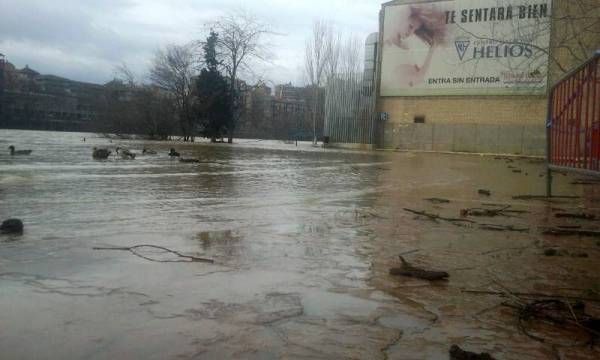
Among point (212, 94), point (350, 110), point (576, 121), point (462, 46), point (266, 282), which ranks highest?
point (462, 46)

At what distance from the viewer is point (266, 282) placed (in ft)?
8.50

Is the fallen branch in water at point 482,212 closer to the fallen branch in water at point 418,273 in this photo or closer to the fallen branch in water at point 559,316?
the fallen branch in water at point 418,273

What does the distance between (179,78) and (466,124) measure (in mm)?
21663

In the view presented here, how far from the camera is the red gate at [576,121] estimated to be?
4977 millimetres

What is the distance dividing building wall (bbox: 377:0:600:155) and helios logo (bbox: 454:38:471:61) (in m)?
2.47

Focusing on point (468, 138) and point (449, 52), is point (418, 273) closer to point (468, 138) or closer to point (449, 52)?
point (468, 138)

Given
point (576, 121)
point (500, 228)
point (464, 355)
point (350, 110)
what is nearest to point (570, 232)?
point (500, 228)

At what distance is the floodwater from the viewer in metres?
1.83

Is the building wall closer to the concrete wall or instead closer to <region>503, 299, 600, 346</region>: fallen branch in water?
the concrete wall

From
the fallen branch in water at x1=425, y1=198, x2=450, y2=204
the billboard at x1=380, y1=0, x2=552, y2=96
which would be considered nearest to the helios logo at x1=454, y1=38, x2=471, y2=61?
the billboard at x1=380, y1=0, x2=552, y2=96

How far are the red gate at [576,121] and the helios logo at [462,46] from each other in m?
25.4

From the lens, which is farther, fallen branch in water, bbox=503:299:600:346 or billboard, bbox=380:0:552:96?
billboard, bbox=380:0:552:96

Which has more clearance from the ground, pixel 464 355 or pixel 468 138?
pixel 468 138

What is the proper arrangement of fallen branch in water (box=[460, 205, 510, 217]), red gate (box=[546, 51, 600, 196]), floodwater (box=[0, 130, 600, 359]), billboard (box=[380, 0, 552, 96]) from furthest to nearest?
billboard (box=[380, 0, 552, 96])
fallen branch in water (box=[460, 205, 510, 217])
red gate (box=[546, 51, 600, 196])
floodwater (box=[0, 130, 600, 359])
